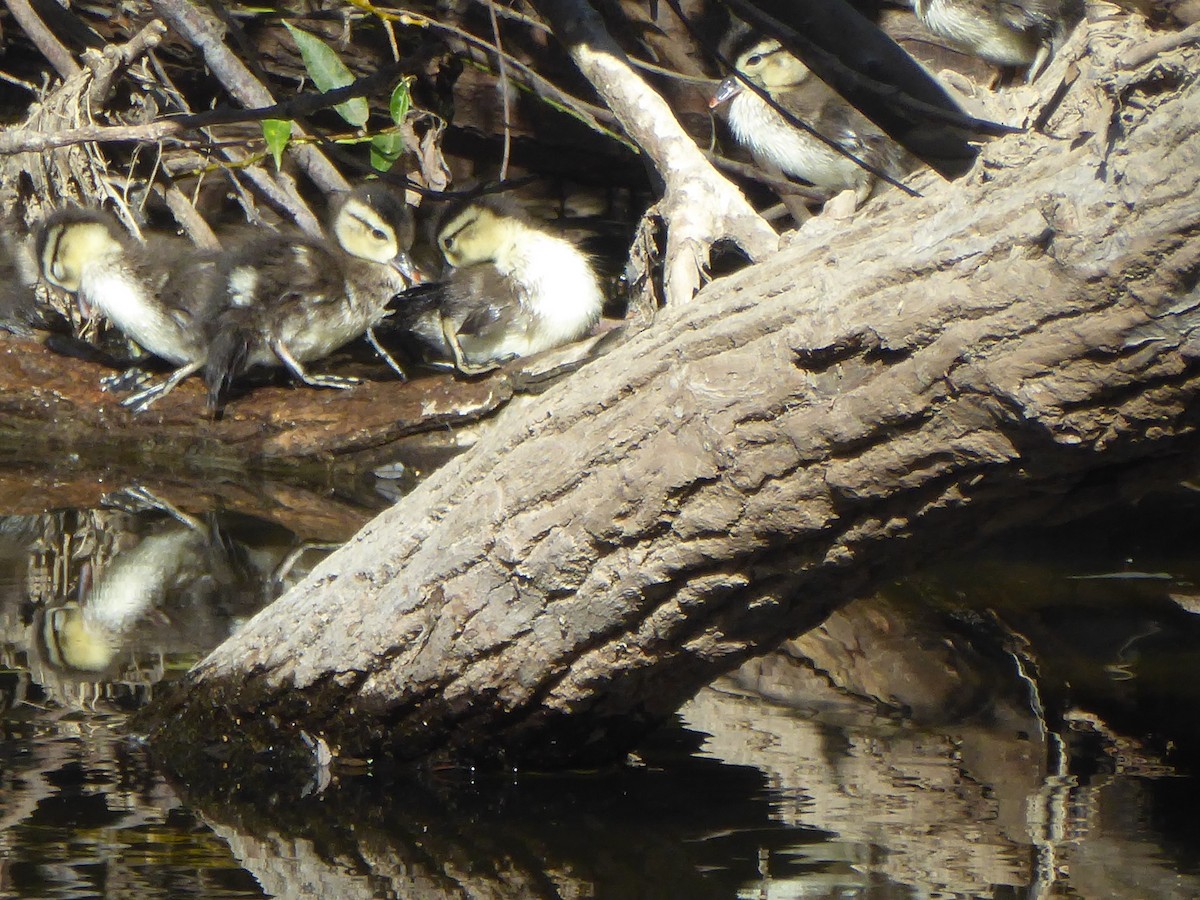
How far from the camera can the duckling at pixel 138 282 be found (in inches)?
219

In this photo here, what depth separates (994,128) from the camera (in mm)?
2041

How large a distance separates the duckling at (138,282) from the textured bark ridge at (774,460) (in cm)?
341

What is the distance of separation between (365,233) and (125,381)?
123 cm

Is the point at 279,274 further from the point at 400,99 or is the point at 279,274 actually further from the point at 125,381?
the point at 400,99

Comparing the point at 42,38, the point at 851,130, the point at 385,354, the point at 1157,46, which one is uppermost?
the point at 42,38

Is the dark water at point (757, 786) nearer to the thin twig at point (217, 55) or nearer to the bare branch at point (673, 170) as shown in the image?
the bare branch at point (673, 170)

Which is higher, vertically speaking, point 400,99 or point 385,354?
point 400,99

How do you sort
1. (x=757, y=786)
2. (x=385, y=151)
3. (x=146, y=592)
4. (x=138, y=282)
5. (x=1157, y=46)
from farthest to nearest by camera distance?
(x=138, y=282) < (x=385, y=151) < (x=146, y=592) < (x=757, y=786) < (x=1157, y=46)

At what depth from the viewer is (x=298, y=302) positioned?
5660mm

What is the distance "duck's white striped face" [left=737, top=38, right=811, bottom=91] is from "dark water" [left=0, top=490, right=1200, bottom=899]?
370 cm

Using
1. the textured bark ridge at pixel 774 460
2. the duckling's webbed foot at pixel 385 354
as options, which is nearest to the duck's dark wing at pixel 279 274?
the duckling's webbed foot at pixel 385 354

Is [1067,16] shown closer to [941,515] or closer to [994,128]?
[994,128]

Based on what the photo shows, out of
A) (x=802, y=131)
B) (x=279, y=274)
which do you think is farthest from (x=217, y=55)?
(x=802, y=131)

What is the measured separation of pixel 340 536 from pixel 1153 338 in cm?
310
